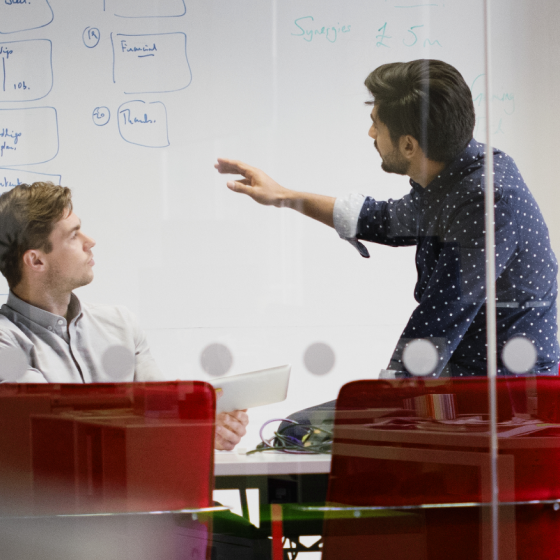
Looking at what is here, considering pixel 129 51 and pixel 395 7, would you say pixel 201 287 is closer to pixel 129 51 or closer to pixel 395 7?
pixel 129 51

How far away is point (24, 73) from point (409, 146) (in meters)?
1.00

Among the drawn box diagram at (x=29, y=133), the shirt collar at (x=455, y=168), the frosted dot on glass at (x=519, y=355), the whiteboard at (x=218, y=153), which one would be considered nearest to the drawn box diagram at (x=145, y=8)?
the whiteboard at (x=218, y=153)

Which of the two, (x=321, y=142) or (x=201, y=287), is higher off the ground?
(x=321, y=142)

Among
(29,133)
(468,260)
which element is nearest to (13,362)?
(29,133)

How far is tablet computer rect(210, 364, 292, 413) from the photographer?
61.7 inches

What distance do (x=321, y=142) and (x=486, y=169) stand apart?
0.47 metres

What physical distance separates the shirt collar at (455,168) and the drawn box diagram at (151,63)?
2.20 ft

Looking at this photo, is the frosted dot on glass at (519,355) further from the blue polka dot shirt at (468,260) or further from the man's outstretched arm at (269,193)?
the man's outstretched arm at (269,193)

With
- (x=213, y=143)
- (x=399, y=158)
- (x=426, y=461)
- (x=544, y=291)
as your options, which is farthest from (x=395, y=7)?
(x=426, y=461)

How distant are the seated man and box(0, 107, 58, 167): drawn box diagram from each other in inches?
3.4

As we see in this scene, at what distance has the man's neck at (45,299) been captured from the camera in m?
1.57

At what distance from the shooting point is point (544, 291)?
1762 millimetres

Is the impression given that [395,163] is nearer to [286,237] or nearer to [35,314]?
[286,237]

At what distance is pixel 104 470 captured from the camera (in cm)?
132
